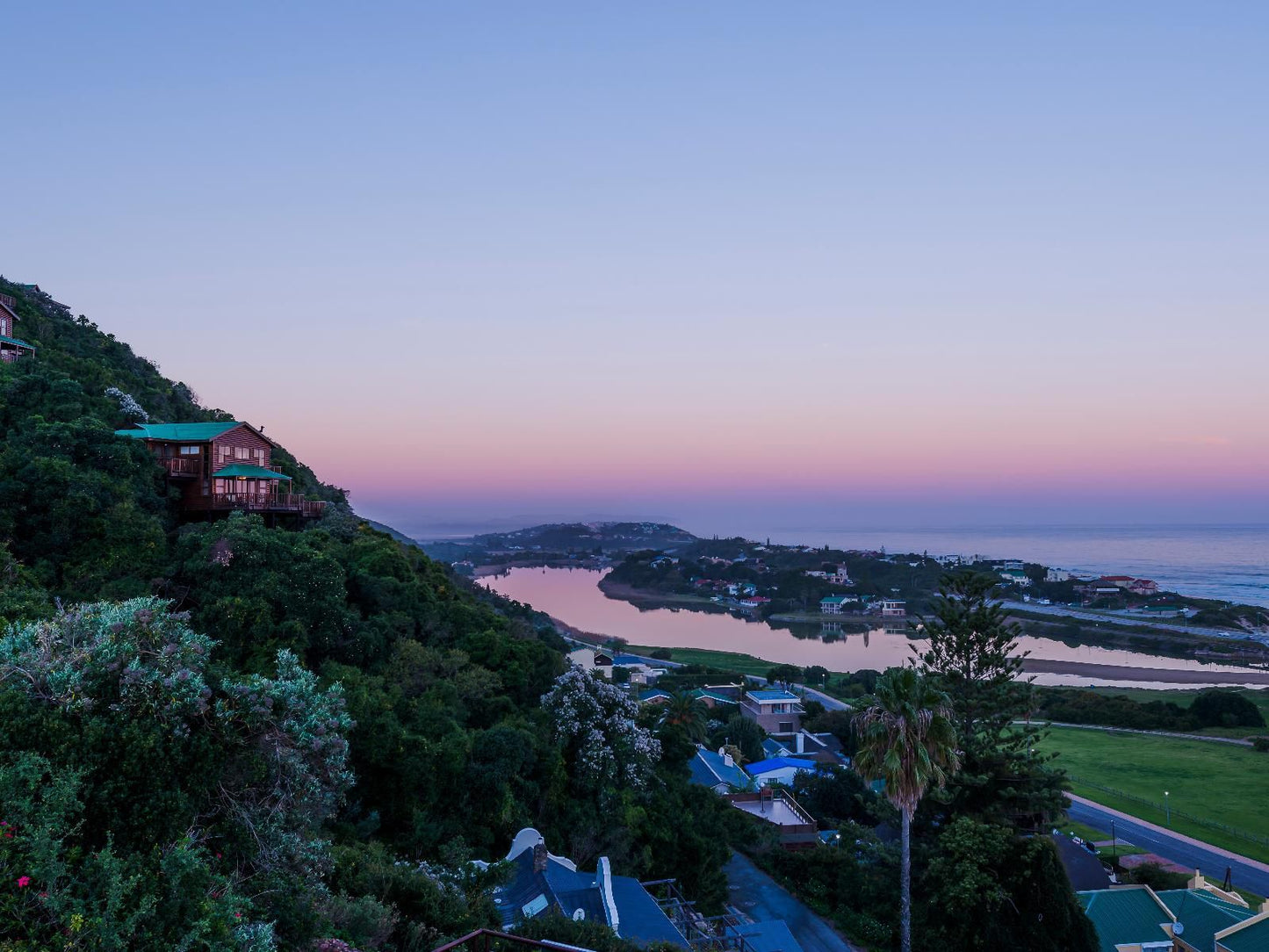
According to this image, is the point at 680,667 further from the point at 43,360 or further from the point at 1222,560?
the point at 1222,560

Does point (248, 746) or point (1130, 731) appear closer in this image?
point (248, 746)

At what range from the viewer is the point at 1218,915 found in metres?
12.4

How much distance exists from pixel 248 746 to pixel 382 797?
7.47 meters

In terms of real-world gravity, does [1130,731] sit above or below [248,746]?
below

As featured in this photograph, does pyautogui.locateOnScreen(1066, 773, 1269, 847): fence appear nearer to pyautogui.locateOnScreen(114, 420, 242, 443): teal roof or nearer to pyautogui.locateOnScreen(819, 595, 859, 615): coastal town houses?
pyautogui.locateOnScreen(114, 420, 242, 443): teal roof

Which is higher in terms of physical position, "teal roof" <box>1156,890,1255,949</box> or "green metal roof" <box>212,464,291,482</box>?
"green metal roof" <box>212,464,291,482</box>

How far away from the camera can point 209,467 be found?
60.9 ft

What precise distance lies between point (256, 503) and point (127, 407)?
4.24 metres

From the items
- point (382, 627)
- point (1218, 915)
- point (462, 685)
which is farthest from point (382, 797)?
point (1218, 915)

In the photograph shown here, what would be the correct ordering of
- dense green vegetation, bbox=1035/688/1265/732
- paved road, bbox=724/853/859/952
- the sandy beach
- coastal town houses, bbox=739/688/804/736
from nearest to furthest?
paved road, bbox=724/853/859/952 → coastal town houses, bbox=739/688/804/736 → dense green vegetation, bbox=1035/688/1265/732 → the sandy beach

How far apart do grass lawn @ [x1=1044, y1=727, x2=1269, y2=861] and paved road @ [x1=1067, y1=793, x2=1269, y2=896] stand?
1.83ft

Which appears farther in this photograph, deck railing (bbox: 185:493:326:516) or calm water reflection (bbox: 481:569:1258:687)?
calm water reflection (bbox: 481:569:1258:687)

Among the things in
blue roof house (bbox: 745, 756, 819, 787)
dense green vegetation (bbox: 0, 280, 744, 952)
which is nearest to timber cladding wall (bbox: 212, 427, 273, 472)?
dense green vegetation (bbox: 0, 280, 744, 952)

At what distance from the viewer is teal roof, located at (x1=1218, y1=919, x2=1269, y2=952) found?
443 inches
